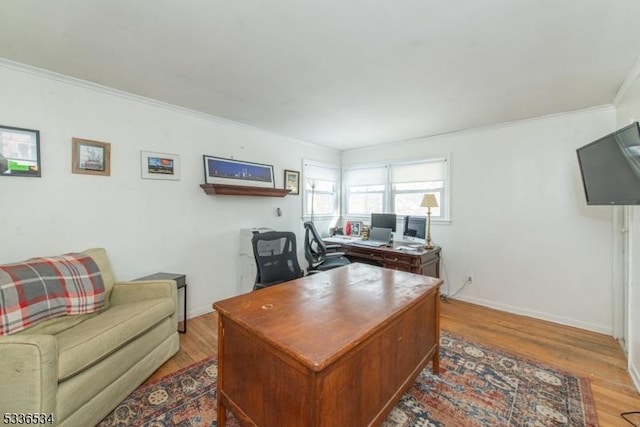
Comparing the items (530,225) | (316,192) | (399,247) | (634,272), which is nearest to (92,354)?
(399,247)

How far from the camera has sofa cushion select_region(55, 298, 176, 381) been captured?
57.4 inches

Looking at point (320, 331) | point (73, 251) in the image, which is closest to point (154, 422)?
point (320, 331)

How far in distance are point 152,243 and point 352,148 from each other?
3.58 meters

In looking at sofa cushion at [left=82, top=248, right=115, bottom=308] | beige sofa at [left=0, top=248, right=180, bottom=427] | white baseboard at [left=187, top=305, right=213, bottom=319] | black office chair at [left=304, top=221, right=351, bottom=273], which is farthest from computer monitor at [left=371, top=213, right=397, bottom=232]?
sofa cushion at [left=82, top=248, right=115, bottom=308]

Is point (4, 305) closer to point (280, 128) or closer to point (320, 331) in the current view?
point (320, 331)

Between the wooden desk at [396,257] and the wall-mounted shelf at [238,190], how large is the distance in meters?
1.25

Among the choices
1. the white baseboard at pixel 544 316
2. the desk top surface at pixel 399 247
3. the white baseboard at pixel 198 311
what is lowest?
the white baseboard at pixel 544 316

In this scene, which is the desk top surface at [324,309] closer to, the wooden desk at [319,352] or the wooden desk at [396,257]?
the wooden desk at [319,352]

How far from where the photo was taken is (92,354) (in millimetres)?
1546

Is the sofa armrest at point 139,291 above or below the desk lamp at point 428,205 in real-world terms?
below

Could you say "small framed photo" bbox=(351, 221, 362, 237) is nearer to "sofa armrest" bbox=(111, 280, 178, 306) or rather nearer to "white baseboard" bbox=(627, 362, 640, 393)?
"sofa armrest" bbox=(111, 280, 178, 306)

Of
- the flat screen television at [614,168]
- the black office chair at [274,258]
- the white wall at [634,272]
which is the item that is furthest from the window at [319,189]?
the white wall at [634,272]

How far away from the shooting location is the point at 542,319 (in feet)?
10.2

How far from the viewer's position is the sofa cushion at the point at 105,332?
1457 millimetres
